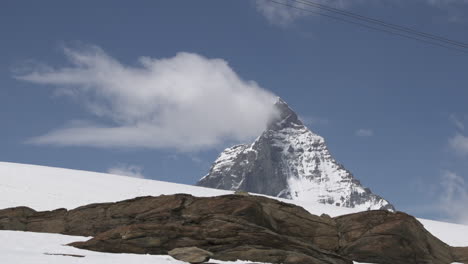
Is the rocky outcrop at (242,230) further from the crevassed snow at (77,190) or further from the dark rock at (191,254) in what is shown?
the crevassed snow at (77,190)

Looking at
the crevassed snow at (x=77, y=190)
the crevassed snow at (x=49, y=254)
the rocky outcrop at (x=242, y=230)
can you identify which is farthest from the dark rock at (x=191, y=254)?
the crevassed snow at (x=77, y=190)

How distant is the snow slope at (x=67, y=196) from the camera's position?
20.8 meters

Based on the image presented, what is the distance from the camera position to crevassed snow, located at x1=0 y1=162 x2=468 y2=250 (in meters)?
42.7

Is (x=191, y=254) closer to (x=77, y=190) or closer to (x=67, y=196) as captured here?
(x=67, y=196)

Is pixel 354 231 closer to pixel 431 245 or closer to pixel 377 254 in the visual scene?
pixel 377 254

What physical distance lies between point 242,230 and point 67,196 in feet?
87.5

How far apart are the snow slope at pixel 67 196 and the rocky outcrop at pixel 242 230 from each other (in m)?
1.52

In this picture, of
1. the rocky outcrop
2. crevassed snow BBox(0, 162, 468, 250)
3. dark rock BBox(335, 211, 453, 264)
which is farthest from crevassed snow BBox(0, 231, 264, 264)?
crevassed snow BBox(0, 162, 468, 250)

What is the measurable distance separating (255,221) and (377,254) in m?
7.88

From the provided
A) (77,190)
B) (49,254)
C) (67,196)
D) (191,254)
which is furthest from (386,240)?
(77,190)

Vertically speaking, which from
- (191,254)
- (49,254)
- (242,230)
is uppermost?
(242,230)

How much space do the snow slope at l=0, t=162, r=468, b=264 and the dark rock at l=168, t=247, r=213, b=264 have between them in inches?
14.7

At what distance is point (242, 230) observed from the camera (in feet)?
76.5

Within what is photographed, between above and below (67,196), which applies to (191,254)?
below
